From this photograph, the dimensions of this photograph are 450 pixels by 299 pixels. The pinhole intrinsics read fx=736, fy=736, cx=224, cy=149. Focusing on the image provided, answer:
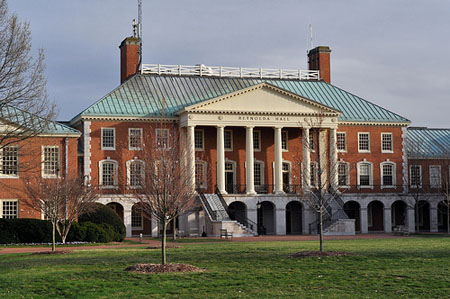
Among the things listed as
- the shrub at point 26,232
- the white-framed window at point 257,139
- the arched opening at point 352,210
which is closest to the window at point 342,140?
the arched opening at point 352,210

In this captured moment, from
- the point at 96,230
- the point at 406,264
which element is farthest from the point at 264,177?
the point at 406,264

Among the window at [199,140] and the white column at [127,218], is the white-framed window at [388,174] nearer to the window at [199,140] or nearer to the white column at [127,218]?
the window at [199,140]

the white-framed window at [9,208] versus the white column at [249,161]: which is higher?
the white column at [249,161]

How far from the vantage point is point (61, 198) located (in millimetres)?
35188

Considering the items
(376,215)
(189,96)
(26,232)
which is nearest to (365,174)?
(376,215)

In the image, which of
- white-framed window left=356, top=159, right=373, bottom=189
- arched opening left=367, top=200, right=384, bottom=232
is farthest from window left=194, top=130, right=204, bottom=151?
arched opening left=367, top=200, right=384, bottom=232

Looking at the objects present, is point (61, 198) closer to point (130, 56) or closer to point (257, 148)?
point (257, 148)

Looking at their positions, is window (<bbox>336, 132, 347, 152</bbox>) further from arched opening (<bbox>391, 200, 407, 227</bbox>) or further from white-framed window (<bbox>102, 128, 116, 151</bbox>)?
white-framed window (<bbox>102, 128, 116, 151</bbox>)

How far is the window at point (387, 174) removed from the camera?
62.2m

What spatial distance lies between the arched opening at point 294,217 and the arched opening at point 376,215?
251 inches

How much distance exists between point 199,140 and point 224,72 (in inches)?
306

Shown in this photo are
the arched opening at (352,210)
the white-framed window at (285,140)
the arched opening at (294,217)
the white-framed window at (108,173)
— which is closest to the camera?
the white-framed window at (108,173)

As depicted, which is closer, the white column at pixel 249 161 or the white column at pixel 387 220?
the white column at pixel 249 161

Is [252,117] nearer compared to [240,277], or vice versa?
[240,277]
